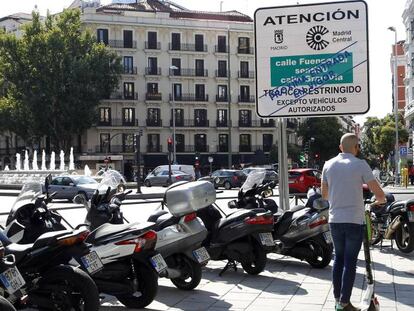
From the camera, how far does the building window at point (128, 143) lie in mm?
65438

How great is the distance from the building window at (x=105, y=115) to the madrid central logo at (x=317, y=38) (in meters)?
56.1

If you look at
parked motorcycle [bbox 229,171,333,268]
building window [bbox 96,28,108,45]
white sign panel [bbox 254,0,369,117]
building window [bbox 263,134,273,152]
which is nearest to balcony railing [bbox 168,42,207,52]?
building window [bbox 96,28,108,45]

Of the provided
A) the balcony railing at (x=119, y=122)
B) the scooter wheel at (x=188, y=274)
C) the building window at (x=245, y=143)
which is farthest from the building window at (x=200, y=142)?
the scooter wheel at (x=188, y=274)

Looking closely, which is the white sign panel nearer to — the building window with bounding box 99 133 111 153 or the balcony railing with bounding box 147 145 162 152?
the building window with bounding box 99 133 111 153

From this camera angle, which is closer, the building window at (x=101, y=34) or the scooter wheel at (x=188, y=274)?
the scooter wheel at (x=188, y=274)

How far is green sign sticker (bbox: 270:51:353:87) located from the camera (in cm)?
1028

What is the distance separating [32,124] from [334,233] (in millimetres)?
56728

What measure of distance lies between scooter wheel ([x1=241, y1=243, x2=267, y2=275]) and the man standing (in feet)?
7.86

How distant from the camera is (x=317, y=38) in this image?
34.1 feet

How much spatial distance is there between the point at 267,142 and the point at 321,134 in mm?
9268

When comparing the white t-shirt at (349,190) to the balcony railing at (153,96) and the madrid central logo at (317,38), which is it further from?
the balcony railing at (153,96)

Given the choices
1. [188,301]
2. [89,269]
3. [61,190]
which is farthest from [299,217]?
[61,190]

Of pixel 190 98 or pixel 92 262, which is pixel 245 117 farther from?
pixel 92 262

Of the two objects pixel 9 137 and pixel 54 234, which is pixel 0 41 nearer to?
pixel 9 137
